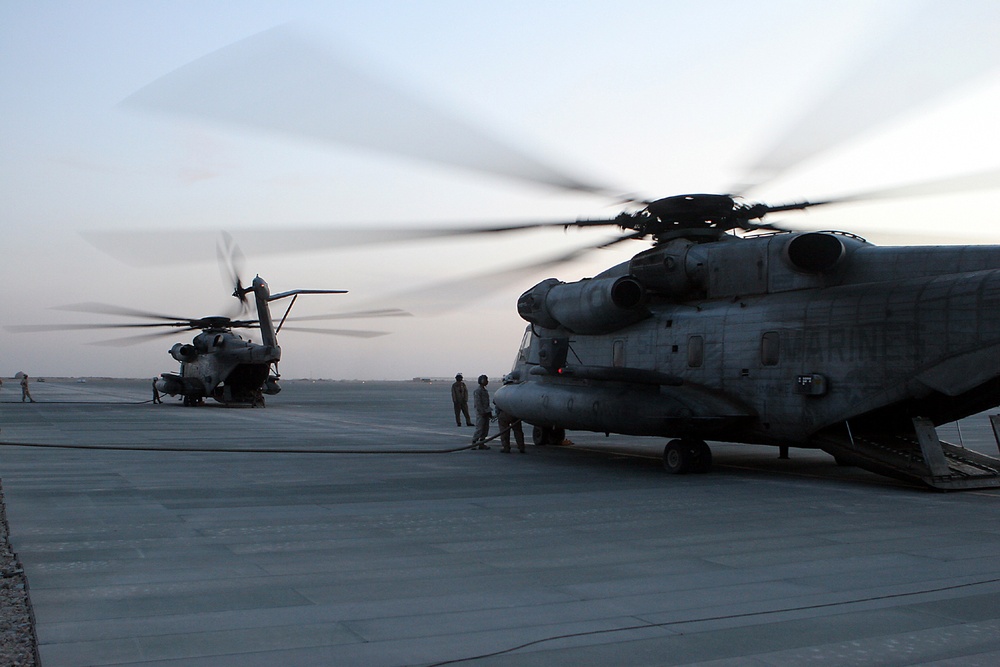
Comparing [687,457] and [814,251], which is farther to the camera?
[687,457]

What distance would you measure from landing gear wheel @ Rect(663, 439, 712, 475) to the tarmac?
0.88 feet

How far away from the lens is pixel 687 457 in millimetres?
12766

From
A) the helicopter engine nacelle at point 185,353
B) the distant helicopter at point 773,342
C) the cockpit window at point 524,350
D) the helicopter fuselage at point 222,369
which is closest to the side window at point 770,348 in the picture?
the distant helicopter at point 773,342

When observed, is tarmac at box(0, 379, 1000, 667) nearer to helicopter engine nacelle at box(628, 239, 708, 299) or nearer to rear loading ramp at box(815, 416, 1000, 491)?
rear loading ramp at box(815, 416, 1000, 491)

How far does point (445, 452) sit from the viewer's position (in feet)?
54.0

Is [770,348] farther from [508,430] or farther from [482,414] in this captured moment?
[482,414]

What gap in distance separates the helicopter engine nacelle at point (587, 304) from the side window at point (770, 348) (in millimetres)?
2316

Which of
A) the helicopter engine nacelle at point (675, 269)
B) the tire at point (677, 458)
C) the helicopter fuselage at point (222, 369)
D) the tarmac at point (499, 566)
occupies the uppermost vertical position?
Result: the helicopter engine nacelle at point (675, 269)

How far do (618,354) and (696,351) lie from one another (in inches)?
65.3

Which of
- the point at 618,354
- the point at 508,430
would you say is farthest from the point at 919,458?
the point at 508,430

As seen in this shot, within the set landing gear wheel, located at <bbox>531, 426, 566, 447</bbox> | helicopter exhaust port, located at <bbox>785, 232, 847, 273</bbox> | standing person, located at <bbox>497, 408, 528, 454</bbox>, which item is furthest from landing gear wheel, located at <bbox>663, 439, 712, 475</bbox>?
landing gear wheel, located at <bbox>531, 426, 566, 447</bbox>

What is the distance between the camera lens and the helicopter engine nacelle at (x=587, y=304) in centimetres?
1404

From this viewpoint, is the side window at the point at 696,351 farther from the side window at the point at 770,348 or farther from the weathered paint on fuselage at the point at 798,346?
the side window at the point at 770,348

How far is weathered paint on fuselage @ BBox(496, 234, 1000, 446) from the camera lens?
10.5m
